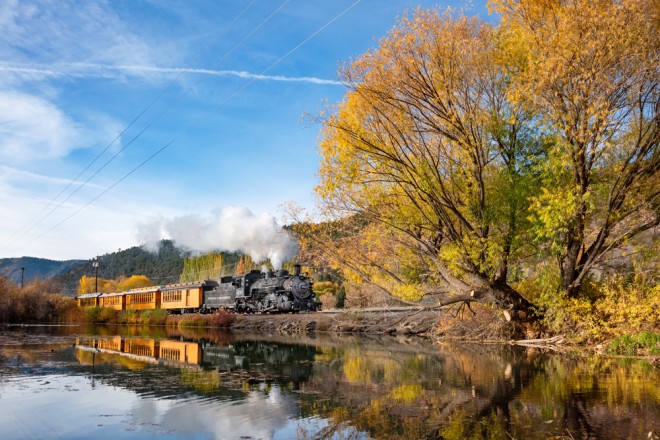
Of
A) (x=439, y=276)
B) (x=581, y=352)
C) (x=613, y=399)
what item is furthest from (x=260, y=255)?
(x=613, y=399)

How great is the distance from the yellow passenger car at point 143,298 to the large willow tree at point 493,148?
46.2 metres

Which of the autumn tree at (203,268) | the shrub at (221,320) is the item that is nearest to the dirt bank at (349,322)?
the shrub at (221,320)

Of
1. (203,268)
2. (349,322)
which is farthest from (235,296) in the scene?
(203,268)

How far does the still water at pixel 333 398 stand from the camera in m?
7.59

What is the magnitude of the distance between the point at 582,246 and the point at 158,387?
15637mm

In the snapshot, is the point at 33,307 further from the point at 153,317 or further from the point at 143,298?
the point at 153,317

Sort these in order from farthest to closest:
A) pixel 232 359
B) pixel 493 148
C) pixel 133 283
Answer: pixel 133 283 < pixel 493 148 < pixel 232 359

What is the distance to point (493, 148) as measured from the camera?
20.4 m

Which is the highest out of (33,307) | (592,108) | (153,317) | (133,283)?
(592,108)

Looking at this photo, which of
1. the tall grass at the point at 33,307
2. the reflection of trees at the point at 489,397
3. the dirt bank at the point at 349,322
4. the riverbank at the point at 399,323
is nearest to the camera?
the reflection of trees at the point at 489,397

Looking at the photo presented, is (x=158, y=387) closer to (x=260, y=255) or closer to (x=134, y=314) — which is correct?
(x=134, y=314)

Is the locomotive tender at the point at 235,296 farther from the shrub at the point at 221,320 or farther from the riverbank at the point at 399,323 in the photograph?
the shrub at the point at 221,320

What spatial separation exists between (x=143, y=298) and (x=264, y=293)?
72.6ft

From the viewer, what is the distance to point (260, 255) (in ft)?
282
